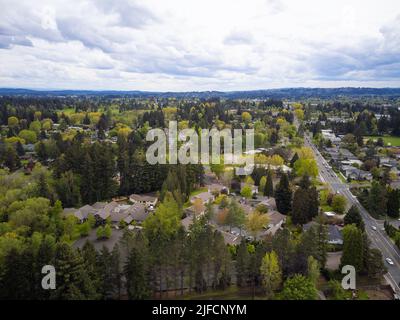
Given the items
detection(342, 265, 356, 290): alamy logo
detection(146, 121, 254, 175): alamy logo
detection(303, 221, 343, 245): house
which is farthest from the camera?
detection(146, 121, 254, 175): alamy logo

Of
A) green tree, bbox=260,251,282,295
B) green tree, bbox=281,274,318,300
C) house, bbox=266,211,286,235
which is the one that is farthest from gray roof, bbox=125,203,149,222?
green tree, bbox=281,274,318,300

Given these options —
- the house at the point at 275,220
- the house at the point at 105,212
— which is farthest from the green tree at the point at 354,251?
the house at the point at 105,212

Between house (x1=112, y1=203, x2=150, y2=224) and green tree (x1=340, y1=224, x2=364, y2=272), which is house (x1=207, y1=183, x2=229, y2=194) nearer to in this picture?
house (x1=112, y1=203, x2=150, y2=224)

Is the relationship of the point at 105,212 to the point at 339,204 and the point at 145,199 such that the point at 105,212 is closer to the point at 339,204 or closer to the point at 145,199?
the point at 145,199

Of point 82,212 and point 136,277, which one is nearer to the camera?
point 136,277

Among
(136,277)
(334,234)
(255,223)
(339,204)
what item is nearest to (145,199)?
A: (255,223)
